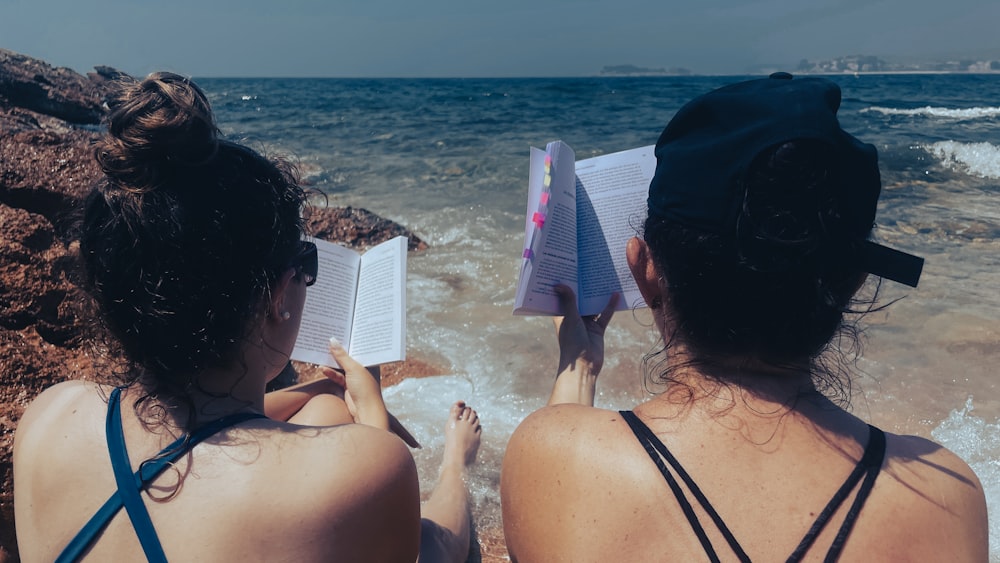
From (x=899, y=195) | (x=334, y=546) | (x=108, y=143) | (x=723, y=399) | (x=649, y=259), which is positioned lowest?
(x=899, y=195)

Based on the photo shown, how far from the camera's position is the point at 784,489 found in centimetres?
112

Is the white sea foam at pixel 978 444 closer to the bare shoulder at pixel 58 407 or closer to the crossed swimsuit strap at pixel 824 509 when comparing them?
the crossed swimsuit strap at pixel 824 509

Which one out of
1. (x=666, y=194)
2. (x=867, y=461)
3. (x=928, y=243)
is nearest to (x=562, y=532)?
(x=867, y=461)

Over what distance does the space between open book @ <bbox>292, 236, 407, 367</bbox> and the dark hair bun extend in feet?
3.26

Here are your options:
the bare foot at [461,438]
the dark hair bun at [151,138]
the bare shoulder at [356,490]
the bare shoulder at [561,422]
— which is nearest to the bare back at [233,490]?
the bare shoulder at [356,490]

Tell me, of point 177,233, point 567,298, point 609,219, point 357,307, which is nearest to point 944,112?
point 609,219

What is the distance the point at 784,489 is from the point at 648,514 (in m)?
0.23

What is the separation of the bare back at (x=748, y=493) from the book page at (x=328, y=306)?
3.96 ft

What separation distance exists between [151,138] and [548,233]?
1.16 m

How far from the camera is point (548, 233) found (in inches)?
81.9

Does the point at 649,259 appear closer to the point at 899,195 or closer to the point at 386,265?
the point at 386,265

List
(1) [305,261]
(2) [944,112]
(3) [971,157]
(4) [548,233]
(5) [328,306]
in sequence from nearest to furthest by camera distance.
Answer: (1) [305,261] < (4) [548,233] < (5) [328,306] < (3) [971,157] < (2) [944,112]

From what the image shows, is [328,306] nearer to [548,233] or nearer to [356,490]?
[548,233]

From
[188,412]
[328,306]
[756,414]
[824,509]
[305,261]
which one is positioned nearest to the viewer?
[824,509]
